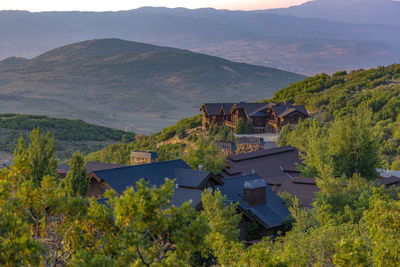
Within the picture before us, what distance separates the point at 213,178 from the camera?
25.5 meters

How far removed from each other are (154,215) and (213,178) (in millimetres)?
17250

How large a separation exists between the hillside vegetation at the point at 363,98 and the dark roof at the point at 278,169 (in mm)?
8516

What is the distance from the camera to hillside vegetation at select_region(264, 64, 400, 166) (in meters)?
51.6

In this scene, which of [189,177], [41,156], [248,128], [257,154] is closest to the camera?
[41,156]

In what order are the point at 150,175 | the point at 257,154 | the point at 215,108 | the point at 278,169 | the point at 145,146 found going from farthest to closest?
1. the point at 215,108
2. the point at 145,146
3. the point at 257,154
4. the point at 278,169
5. the point at 150,175

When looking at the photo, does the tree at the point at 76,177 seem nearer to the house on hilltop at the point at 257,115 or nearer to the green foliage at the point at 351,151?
the green foliage at the point at 351,151

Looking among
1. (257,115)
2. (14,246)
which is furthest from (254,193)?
(257,115)

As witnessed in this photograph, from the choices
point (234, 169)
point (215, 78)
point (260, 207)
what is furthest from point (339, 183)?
point (215, 78)

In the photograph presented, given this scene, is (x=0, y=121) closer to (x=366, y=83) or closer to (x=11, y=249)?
(x=366, y=83)

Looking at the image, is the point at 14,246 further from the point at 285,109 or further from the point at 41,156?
the point at 285,109

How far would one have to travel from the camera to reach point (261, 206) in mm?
24547

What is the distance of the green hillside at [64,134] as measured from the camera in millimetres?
67556

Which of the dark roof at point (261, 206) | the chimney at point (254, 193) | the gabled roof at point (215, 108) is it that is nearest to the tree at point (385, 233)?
the dark roof at point (261, 206)

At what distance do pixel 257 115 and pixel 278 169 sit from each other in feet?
86.5
